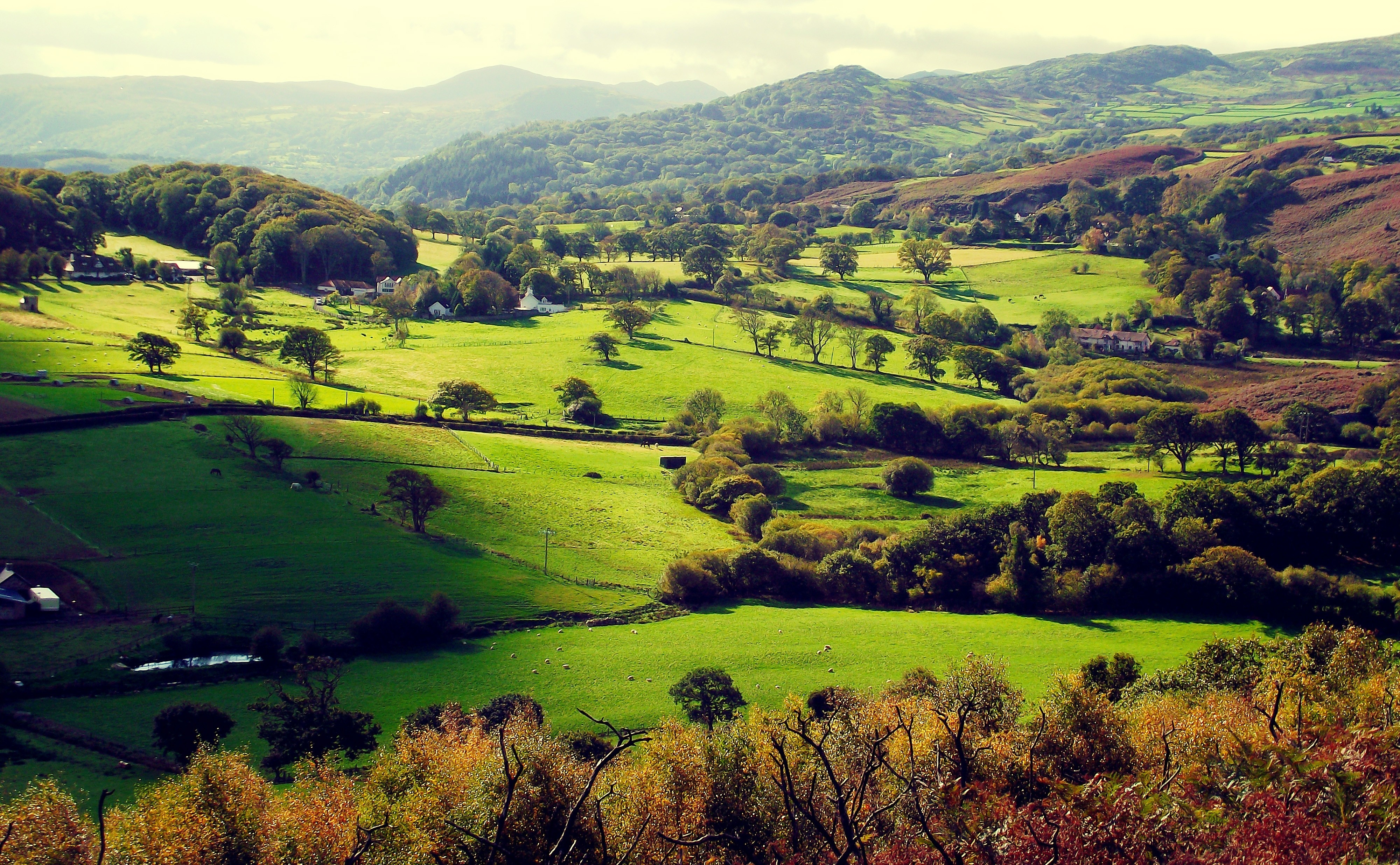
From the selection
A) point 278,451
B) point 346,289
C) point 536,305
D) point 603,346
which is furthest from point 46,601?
point 346,289

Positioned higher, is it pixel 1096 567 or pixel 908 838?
pixel 908 838

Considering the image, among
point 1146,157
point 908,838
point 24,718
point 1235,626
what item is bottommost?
point 1235,626

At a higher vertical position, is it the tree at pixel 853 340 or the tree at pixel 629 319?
the tree at pixel 629 319

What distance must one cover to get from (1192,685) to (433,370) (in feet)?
239

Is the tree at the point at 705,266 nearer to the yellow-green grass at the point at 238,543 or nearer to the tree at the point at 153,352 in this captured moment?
the tree at the point at 153,352

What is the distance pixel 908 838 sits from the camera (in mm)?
20625

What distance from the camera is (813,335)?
105438 mm

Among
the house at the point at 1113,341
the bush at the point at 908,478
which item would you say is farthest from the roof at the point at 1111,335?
the bush at the point at 908,478

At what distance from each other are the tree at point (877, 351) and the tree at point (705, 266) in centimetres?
3733

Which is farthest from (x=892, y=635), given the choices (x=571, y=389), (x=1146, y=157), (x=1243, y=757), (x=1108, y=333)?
(x=1146, y=157)

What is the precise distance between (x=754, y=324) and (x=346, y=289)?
2307 inches

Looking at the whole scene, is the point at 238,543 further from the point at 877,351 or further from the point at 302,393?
the point at 877,351

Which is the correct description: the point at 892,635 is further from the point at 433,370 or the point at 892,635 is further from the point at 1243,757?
the point at 433,370

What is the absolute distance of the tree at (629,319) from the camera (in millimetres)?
107625
